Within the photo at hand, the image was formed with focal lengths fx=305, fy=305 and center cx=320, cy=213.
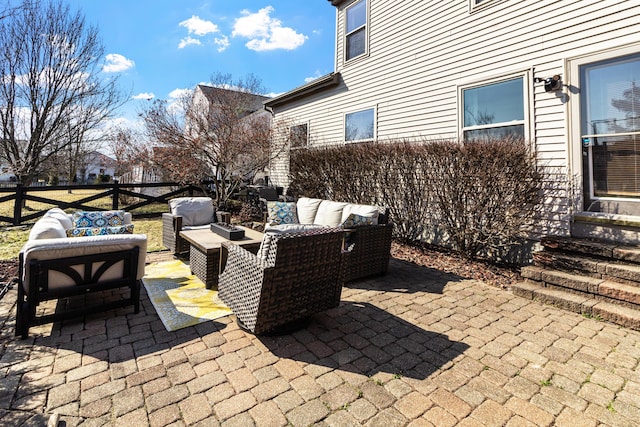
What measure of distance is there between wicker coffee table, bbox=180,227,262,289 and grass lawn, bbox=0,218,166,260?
200 centimetres

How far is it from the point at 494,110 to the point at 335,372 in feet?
18.2

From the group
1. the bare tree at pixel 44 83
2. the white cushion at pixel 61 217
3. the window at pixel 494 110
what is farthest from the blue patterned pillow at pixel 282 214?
the bare tree at pixel 44 83

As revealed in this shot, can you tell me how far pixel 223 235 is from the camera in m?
4.57

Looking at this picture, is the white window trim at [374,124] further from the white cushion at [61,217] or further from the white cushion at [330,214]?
the white cushion at [61,217]

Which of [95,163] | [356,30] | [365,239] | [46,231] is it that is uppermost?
[356,30]

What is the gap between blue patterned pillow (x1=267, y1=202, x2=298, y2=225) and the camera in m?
5.89

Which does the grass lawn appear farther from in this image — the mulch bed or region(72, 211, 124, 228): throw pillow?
the mulch bed


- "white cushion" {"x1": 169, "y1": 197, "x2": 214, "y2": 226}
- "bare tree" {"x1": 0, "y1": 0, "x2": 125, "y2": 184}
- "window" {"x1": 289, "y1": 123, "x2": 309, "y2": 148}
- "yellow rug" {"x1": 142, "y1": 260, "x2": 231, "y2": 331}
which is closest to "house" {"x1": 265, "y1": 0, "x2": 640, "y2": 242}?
"window" {"x1": 289, "y1": 123, "x2": 309, "y2": 148}

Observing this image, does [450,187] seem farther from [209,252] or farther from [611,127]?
[209,252]

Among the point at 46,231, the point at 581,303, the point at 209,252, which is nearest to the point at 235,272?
the point at 209,252

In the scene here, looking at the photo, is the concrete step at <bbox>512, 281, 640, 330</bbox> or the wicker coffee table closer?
the concrete step at <bbox>512, 281, 640, 330</bbox>

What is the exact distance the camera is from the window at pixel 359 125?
27.0ft

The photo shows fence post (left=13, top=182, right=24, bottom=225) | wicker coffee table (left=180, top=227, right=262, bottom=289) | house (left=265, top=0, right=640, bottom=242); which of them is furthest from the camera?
fence post (left=13, top=182, right=24, bottom=225)

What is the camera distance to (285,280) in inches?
104
